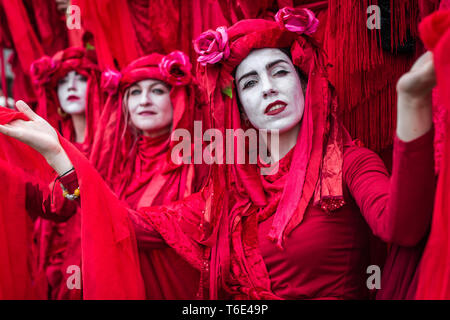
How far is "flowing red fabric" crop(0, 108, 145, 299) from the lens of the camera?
5.60ft

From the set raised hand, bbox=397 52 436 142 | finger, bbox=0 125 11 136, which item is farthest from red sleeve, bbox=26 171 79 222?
raised hand, bbox=397 52 436 142

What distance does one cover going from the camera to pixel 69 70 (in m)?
2.64

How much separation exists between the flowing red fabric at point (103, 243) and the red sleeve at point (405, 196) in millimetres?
749

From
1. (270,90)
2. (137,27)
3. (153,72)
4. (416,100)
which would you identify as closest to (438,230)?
(416,100)

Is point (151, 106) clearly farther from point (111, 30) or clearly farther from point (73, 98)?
point (73, 98)

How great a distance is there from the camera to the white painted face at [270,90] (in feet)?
5.86

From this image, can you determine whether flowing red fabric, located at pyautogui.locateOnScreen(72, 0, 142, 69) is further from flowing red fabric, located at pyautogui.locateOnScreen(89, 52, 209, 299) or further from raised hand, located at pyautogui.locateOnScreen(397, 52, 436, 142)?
raised hand, located at pyautogui.locateOnScreen(397, 52, 436, 142)

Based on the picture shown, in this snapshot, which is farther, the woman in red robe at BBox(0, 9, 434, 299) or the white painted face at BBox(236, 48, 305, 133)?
the white painted face at BBox(236, 48, 305, 133)

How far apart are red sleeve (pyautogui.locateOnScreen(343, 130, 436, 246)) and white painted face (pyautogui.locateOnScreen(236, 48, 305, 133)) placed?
1.26ft

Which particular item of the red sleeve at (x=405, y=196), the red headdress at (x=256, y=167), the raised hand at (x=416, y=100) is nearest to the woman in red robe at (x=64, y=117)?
the red headdress at (x=256, y=167)

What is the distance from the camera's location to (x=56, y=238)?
255cm

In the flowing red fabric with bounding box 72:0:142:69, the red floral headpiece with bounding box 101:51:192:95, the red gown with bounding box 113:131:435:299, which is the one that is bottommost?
the red gown with bounding box 113:131:435:299

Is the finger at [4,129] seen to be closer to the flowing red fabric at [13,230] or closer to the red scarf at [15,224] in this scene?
the red scarf at [15,224]

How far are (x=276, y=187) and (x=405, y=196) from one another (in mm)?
517
